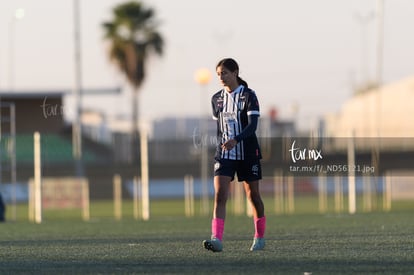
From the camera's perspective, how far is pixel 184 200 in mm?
47938

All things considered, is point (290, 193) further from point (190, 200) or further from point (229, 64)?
point (229, 64)

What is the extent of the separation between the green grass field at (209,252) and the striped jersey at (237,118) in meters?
1.01

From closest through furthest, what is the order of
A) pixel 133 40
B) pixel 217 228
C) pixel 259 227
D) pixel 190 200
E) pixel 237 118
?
1. pixel 217 228
2. pixel 237 118
3. pixel 259 227
4. pixel 190 200
5. pixel 133 40

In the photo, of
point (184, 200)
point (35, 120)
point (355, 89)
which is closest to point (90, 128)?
point (184, 200)

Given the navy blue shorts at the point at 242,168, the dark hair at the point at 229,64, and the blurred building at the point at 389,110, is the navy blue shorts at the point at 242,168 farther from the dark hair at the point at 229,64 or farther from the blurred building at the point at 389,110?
the blurred building at the point at 389,110

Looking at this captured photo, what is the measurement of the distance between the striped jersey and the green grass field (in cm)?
101

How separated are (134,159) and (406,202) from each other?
45.8 feet

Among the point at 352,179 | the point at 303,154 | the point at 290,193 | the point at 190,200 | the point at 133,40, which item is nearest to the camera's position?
the point at 303,154

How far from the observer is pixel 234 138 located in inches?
464

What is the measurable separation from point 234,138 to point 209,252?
3.91 feet

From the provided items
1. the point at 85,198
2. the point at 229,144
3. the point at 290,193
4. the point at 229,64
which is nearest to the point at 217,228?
the point at 229,144

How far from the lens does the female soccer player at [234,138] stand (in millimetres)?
11828

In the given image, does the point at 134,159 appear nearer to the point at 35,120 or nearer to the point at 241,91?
the point at 35,120

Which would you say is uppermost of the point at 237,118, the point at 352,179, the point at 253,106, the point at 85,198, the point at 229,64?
the point at 229,64
